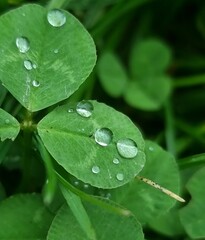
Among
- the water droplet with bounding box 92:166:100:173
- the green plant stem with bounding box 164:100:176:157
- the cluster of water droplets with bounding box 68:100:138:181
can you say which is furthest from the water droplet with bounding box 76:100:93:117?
the green plant stem with bounding box 164:100:176:157

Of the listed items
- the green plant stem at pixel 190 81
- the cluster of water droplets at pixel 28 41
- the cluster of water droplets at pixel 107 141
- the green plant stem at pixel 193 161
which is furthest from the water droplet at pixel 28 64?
the green plant stem at pixel 190 81

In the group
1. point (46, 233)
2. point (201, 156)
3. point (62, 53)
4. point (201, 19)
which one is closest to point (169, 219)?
point (201, 156)

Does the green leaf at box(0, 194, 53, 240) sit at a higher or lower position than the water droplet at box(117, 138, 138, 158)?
lower

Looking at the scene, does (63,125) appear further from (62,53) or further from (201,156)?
(201,156)

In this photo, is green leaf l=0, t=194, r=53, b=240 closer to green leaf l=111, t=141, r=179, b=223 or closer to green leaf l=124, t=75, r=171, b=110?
green leaf l=111, t=141, r=179, b=223

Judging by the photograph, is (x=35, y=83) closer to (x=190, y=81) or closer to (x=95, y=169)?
(x=95, y=169)
